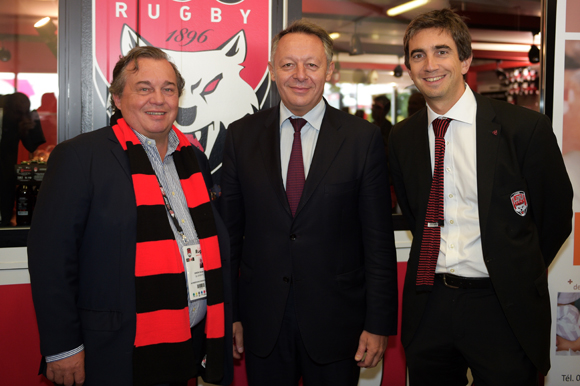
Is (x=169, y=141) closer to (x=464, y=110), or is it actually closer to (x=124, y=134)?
(x=124, y=134)

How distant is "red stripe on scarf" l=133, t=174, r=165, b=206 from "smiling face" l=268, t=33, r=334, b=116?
0.68 metres

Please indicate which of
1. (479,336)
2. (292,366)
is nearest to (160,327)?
(292,366)

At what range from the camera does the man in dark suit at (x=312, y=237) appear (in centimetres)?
190

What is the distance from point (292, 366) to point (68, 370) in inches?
35.0

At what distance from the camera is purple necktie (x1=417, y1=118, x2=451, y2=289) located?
1.92m

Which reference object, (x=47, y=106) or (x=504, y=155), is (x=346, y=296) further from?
(x=47, y=106)

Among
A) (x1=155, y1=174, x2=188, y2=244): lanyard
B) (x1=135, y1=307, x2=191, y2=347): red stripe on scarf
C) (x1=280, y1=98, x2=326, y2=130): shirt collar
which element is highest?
(x1=280, y1=98, x2=326, y2=130): shirt collar

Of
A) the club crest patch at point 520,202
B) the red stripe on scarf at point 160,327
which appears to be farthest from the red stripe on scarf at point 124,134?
the club crest patch at point 520,202

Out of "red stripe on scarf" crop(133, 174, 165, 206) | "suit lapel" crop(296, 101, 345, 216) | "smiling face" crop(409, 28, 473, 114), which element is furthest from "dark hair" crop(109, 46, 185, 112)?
"smiling face" crop(409, 28, 473, 114)

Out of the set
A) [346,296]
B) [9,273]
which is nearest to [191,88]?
[9,273]

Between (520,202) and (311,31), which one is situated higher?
(311,31)

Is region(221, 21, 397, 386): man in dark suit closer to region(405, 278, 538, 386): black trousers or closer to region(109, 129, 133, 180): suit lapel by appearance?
region(405, 278, 538, 386): black trousers

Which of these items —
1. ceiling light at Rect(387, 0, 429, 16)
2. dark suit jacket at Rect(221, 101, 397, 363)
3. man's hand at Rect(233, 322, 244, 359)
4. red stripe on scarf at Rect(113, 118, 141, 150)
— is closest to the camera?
red stripe on scarf at Rect(113, 118, 141, 150)

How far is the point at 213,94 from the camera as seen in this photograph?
9.50ft
